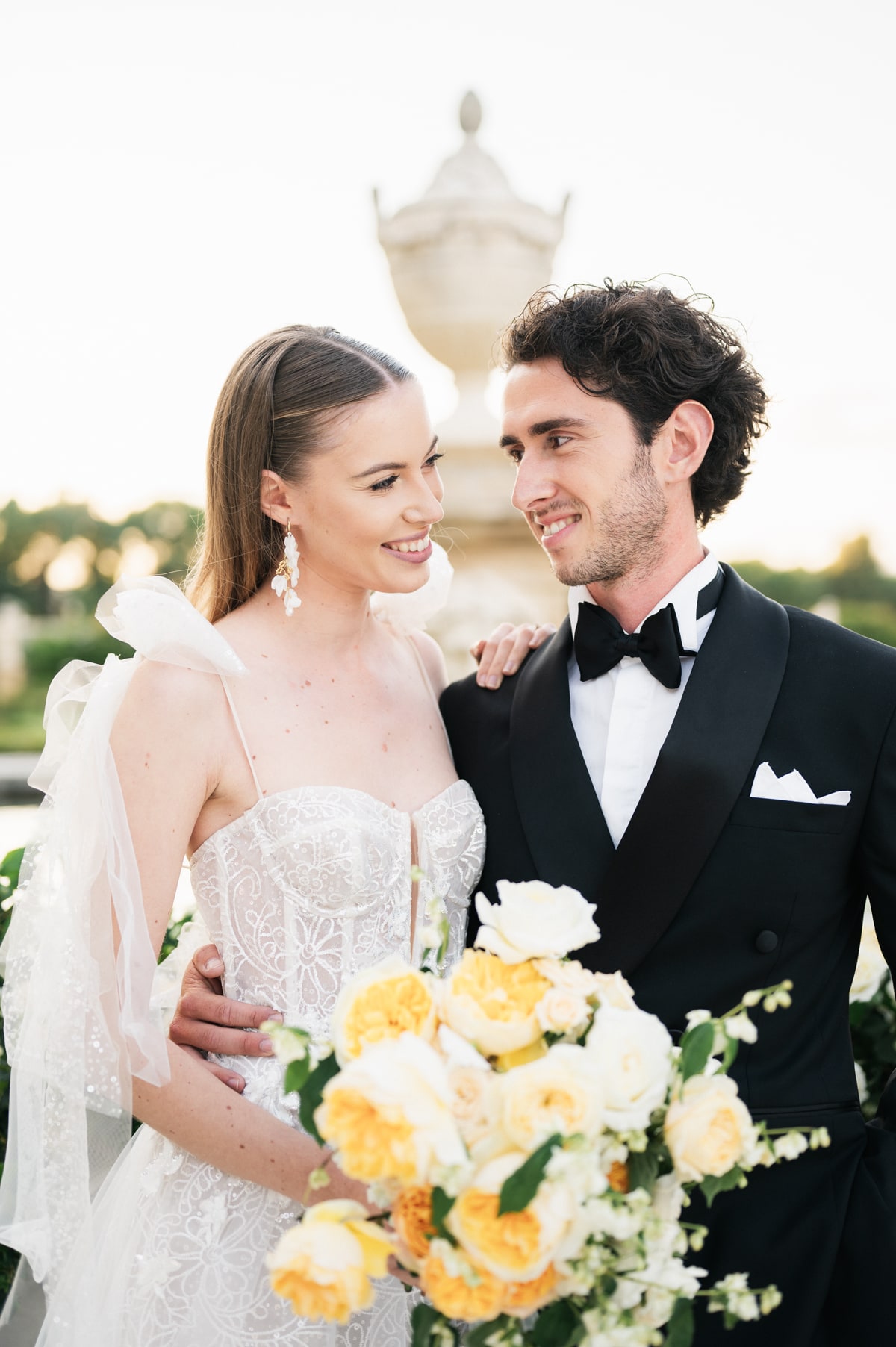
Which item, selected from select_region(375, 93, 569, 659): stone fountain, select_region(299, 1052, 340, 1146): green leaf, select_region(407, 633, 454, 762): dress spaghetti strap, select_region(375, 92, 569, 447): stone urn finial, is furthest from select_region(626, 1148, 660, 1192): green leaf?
select_region(375, 92, 569, 447): stone urn finial

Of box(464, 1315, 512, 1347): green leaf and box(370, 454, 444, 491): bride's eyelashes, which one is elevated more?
box(370, 454, 444, 491): bride's eyelashes

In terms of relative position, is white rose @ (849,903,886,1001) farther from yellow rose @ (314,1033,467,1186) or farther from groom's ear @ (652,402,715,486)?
yellow rose @ (314,1033,467,1186)

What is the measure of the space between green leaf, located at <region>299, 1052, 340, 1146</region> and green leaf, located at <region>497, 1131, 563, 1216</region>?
0.31 meters

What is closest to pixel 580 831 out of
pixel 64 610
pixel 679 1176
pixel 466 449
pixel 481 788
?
pixel 481 788

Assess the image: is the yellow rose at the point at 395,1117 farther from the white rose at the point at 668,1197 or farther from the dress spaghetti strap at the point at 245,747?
the dress spaghetti strap at the point at 245,747

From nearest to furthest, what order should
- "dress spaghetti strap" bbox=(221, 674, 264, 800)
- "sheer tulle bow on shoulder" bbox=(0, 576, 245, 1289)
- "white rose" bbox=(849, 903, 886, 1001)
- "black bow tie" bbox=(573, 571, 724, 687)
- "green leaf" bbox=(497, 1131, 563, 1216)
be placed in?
"green leaf" bbox=(497, 1131, 563, 1216) → "sheer tulle bow on shoulder" bbox=(0, 576, 245, 1289) → "dress spaghetti strap" bbox=(221, 674, 264, 800) → "black bow tie" bbox=(573, 571, 724, 687) → "white rose" bbox=(849, 903, 886, 1001)

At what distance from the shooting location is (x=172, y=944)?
127 inches

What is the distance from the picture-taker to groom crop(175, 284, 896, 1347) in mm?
2252

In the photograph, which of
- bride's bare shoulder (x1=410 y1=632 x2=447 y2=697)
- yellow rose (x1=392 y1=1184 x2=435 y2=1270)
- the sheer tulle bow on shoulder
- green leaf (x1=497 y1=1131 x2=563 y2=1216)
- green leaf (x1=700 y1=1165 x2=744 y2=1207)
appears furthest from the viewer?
bride's bare shoulder (x1=410 y1=632 x2=447 y2=697)

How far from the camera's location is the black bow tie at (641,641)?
2.53 m

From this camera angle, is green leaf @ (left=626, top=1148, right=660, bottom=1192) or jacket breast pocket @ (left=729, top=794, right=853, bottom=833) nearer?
green leaf @ (left=626, top=1148, right=660, bottom=1192)

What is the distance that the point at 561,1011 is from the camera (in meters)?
1.42

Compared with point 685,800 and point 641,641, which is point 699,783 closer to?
point 685,800

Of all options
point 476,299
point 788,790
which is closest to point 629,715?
point 788,790
